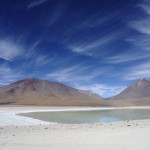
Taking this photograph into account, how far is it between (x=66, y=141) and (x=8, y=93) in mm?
181046

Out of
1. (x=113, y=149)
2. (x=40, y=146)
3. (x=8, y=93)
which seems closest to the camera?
(x=113, y=149)

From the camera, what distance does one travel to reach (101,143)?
872 centimetres

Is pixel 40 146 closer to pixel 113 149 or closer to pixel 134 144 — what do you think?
pixel 113 149

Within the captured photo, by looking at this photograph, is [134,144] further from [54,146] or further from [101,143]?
[54,146]

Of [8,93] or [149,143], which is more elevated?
[8,93]

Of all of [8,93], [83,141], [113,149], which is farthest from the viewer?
[8,93]

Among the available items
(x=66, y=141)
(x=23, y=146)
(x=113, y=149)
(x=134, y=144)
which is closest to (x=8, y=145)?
(x=23, y=146)

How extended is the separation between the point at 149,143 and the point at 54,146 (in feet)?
10.0

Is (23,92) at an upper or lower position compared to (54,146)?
upper

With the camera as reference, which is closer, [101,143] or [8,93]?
[101,143]

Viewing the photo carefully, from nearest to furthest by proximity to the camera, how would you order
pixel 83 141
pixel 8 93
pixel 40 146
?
1. pixel 40 146
2. pixel 83 141
3. pixel 8 93

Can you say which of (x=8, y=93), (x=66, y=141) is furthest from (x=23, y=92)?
(x=66, y=141)

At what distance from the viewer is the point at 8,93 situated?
18412 centimetres

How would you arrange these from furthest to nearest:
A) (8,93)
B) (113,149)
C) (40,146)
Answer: (8,93) < (40,146) < (113,149)
